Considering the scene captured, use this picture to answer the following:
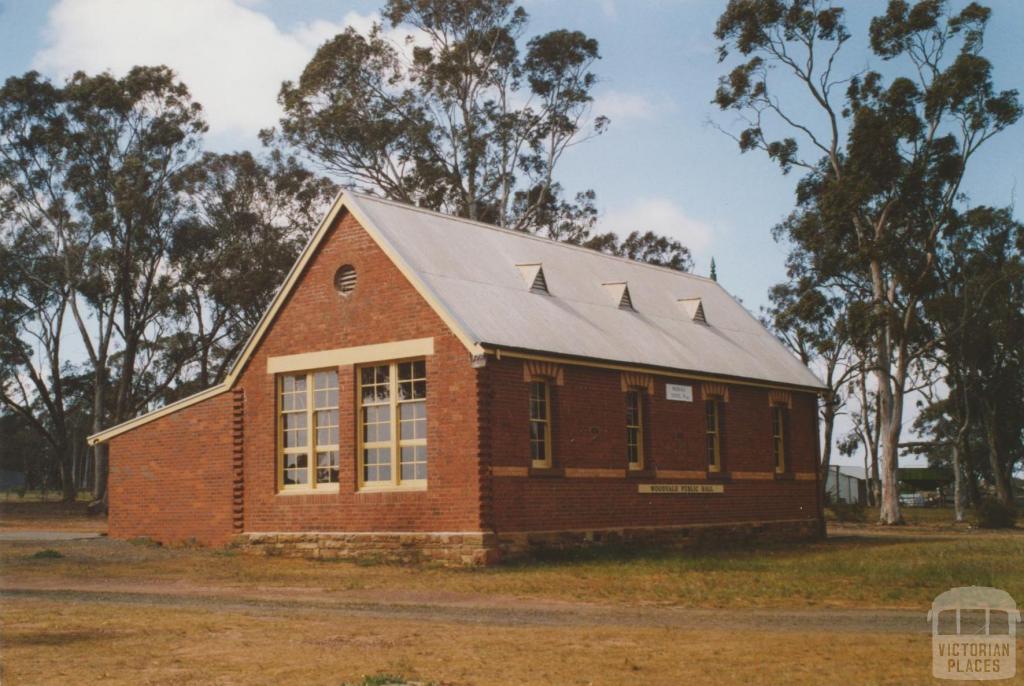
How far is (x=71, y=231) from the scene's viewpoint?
5519cm

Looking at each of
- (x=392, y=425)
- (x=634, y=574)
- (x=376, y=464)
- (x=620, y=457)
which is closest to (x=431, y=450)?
(x=392, y=425)

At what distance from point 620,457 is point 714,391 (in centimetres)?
466

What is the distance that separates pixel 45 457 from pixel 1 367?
1669 inches

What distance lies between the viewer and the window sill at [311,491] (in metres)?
25.9

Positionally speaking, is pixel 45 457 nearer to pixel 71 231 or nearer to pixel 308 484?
pixel 71 231

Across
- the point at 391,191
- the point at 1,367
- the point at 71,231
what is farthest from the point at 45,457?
the point at 391,191

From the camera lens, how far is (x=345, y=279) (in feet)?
86.6

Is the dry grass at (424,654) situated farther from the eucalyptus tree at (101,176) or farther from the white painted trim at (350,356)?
the eucalyptus tree at (101,176)

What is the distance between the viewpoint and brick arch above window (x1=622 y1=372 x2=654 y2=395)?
90.4 ft

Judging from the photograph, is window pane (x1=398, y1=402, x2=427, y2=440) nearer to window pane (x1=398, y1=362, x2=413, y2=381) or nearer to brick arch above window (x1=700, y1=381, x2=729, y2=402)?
window pane (x1=398, y1=362, x2=413, y2=381)

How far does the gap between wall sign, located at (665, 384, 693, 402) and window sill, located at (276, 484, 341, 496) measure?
Result: 8327 mm

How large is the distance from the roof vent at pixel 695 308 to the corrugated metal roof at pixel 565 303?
0.19m

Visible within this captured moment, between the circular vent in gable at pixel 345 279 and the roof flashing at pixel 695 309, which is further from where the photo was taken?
the roof flashing at pixel 695 309

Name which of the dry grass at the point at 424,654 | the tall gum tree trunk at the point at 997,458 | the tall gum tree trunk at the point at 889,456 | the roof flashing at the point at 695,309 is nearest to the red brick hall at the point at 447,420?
the roof flashing at the point at 695,309
